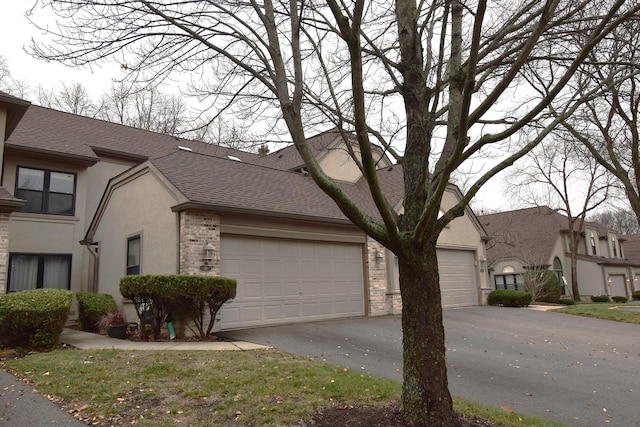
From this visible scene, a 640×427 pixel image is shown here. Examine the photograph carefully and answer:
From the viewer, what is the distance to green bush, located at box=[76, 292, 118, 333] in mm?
12180

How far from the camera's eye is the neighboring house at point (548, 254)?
101 feet

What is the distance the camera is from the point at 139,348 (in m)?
8.70

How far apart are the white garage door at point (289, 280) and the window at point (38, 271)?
7.85 metres

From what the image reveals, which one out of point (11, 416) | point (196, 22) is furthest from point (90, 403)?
point (196, 22)

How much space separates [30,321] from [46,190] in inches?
343

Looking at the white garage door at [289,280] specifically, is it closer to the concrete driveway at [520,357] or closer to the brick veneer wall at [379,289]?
the brick veneer wall at [379,289]

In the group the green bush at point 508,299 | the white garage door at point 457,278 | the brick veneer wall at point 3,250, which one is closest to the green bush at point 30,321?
the brick veneer wall at point 3,250

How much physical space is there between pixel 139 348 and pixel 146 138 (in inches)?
530

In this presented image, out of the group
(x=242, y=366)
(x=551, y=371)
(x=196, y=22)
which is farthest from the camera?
(x=551, y=371)

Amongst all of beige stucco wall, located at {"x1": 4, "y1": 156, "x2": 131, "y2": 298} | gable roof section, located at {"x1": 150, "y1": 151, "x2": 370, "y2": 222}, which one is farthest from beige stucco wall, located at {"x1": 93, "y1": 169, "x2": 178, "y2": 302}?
beige stucco wall, located at {"x1": 4, "y1": 156, "x2": 131, "y2": 298}

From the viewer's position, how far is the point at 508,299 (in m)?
18.4

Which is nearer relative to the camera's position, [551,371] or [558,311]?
[551,371]

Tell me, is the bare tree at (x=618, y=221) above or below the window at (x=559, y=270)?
above

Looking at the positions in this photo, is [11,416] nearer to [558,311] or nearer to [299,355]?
[299,355]
